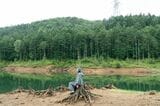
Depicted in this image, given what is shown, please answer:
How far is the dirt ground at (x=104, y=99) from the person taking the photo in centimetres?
2736

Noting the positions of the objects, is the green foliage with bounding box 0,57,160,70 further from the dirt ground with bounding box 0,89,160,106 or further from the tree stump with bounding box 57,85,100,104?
the tree stump with bounding box 57,85,100,104

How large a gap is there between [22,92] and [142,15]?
12438cm

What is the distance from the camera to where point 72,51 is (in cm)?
11638

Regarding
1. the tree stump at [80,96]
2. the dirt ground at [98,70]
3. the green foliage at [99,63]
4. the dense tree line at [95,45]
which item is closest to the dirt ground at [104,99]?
the tree stump at [80,96]

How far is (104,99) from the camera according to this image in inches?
1171

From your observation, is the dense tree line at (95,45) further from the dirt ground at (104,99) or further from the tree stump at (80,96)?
the tree stump at (80,96)

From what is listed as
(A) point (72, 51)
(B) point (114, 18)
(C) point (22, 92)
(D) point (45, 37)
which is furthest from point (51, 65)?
(C) point (22, 92)

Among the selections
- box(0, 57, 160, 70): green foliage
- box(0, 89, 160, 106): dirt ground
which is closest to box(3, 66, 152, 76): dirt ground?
box(0, 57, 160, 70): green foliage

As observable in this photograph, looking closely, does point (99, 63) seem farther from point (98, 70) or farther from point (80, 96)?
point (80, 96)

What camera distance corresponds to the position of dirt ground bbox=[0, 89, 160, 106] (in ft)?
89.8

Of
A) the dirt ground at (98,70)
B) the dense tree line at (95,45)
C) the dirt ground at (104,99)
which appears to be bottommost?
the dirt ground at (98,70)

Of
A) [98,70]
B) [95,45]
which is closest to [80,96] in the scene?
[98,70]

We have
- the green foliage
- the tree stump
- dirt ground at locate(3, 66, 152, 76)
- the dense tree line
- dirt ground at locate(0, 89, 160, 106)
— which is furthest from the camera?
the dense tree line

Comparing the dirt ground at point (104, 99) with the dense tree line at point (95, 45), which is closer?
the dirt ground at point (104, 99)
